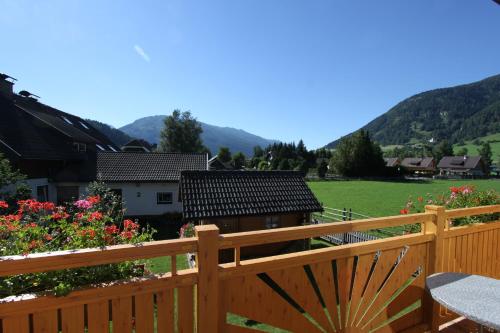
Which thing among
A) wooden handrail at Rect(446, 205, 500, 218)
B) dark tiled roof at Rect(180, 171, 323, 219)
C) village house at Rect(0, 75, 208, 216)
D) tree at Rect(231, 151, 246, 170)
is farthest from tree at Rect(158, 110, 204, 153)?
wooden handrail at Rect(446, 205, 500, 218)

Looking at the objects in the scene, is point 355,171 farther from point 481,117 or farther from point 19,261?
point 481,117

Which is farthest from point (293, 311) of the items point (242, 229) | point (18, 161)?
point (18, 161)

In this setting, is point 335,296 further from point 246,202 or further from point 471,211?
point 246,202

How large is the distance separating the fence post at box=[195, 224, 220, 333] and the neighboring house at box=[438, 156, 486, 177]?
299 feet

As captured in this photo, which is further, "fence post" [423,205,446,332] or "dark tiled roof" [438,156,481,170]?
"dark tiled roof" [438,156,481,170]

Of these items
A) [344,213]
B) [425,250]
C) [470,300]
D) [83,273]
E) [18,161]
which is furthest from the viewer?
[344,213]

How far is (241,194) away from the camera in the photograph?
12.1 meters

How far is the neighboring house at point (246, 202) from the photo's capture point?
1120cm

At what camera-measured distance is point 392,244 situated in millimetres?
3020

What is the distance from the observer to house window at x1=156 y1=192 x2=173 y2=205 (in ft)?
63.8

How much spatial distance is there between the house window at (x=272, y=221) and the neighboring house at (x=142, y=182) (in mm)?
8907

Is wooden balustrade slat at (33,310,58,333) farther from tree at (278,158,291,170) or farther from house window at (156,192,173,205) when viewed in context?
tree at (278,158,291,170)

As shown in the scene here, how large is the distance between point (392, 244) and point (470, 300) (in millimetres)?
753

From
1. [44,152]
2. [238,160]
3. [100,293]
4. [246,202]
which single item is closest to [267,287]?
[100,293]
